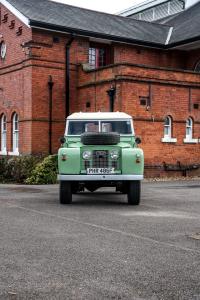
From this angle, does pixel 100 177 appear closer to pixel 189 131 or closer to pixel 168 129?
pixel 168 129

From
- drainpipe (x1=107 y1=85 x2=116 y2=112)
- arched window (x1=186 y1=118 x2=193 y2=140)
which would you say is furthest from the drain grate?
arched window (x1=186 y1=118 x2=193 y2=140)

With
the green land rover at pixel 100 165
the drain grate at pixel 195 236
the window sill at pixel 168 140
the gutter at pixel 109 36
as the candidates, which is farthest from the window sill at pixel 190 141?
the drain grate at pixel 195 236

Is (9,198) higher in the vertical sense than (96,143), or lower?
lower

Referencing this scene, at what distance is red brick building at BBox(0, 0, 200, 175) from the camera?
21.4 metres

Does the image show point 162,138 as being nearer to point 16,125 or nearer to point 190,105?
point 190,105

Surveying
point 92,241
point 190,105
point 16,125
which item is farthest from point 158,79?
point 92,241

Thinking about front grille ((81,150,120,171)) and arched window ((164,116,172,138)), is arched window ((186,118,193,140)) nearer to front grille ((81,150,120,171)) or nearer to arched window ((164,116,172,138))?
arched window ((164,116,172,138))

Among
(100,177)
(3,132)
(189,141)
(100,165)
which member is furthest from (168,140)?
(100,177)

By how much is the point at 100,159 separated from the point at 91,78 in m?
12.1

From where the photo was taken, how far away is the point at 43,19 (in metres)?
23.5

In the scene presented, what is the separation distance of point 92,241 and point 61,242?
46 cm

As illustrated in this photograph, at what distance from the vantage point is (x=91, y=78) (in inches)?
923

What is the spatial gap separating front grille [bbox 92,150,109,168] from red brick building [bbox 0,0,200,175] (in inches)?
360

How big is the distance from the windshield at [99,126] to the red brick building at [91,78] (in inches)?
303
